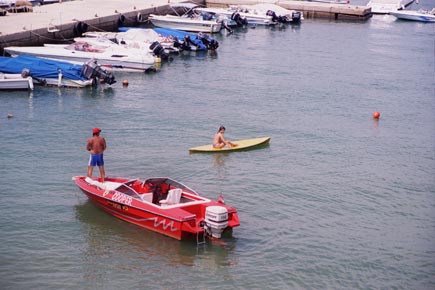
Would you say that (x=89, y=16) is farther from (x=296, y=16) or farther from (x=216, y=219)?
(x=216, y=219)

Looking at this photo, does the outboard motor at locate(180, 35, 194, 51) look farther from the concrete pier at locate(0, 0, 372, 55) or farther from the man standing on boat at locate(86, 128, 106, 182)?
the man standing on boat at locate(86, 128, 106, 182)

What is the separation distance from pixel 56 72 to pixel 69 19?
1673cm

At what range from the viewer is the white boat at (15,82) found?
119 feet

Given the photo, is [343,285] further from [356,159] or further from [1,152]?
[1,152]

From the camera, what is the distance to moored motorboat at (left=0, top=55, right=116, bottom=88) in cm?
3778

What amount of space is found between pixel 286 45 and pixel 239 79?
48.6 feet

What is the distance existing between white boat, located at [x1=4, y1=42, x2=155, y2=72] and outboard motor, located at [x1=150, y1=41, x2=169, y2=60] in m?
2.19

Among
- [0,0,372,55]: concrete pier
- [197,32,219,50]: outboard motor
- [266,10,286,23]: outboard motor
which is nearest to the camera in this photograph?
[0,0,372,55]: concrete pier

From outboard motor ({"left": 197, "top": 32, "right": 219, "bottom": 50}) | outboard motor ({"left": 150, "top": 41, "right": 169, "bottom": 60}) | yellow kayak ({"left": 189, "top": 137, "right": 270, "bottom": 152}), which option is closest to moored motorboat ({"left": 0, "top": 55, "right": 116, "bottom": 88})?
outboard motor ({"left": 150, "top": 41, "right": 169, "bottom": 60})

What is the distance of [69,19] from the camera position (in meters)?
53.6

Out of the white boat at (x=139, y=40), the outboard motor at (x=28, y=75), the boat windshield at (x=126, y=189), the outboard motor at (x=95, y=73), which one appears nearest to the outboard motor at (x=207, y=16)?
the white boat at (x=139, y=40)

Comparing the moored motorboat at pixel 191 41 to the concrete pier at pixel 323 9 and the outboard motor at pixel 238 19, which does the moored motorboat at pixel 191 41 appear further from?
the concrete pier at pixel 323 9

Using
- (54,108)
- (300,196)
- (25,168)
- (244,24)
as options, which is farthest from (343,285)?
(244,24)

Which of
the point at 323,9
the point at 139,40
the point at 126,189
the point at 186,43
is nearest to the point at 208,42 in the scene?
the point at 186,43
